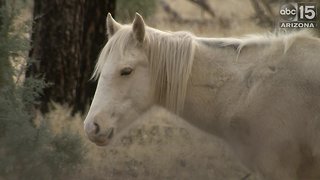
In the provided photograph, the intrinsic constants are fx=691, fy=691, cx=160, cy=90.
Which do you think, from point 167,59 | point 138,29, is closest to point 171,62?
point 167,59

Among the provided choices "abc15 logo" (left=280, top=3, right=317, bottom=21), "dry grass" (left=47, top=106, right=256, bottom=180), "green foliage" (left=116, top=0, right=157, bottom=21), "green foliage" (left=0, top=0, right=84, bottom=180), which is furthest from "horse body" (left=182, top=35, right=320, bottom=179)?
"green foliage" (left=116, top=0, right=157, bottom=21)

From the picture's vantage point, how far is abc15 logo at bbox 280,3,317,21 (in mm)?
7449

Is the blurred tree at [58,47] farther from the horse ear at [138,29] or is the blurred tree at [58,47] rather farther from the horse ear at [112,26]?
the horse ear at [138,29]

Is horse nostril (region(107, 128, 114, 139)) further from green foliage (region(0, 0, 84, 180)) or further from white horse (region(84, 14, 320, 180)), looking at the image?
green foliage (region(0, 0, 84, 180))

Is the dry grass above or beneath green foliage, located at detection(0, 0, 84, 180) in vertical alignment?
beneath

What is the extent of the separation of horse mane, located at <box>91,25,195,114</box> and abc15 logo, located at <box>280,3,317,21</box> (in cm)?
291

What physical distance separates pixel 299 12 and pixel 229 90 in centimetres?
302

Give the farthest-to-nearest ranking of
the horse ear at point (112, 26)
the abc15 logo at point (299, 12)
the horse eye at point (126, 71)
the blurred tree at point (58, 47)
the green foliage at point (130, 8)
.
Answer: the green foliage at point (130, 8) < the blurred tree at point (58, 47) < the abc15 logo at point (299, 12) < the horse ear at point (112, 26) < the horse eye at point (126, 71)

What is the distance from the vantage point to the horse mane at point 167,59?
477 centimetres

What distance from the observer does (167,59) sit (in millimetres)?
4797

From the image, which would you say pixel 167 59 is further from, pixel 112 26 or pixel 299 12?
pixel 299 12
